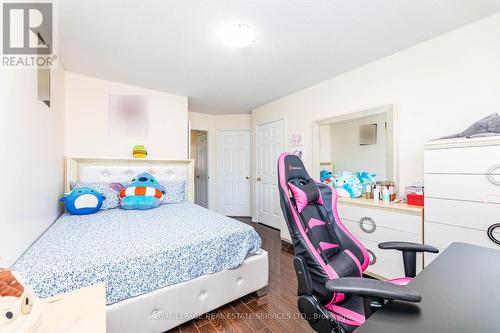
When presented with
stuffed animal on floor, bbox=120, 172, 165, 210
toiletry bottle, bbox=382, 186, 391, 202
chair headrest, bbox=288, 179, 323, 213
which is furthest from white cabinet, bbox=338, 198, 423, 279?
stuffed animal on floor, bbox=120, 172, 165, 210

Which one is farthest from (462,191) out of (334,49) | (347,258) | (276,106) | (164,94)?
(164,94)

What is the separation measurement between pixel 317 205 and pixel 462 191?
110 centimetres

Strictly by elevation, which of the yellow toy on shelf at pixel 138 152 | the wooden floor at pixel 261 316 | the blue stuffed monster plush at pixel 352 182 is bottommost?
the wooden floor at pixel 261 316

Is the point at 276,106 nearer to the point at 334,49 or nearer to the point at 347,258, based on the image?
the point at 334,49

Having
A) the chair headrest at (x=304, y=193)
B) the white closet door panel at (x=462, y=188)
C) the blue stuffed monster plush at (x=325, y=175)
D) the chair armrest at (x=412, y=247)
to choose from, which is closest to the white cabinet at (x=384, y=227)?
the white closet door panel at (x=462, y=188)

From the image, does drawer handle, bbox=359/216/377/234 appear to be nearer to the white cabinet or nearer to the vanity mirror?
the white cabinet

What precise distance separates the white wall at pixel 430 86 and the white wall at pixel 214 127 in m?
2.38

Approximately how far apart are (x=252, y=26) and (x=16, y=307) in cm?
208

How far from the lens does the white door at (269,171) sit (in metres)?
3.78

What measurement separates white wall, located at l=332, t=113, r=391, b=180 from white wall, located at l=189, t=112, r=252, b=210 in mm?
2373

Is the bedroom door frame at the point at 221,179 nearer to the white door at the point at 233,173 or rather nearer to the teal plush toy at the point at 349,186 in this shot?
the white door at the point at 233,173

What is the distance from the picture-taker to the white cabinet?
1789 millimetres

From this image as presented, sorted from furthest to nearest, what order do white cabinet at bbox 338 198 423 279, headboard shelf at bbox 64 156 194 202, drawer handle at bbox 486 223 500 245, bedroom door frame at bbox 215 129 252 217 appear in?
bedroom door frame at bbox 215 129 252 217
headboard shelf at bbox 64 156 194 202
white cabinet at bbox 338 198 423 279
drawer handle at bbox 486 223 500 245

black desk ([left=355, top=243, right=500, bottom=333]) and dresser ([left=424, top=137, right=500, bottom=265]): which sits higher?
dresser ([left=424, top=137, right=500, bottom=265])
